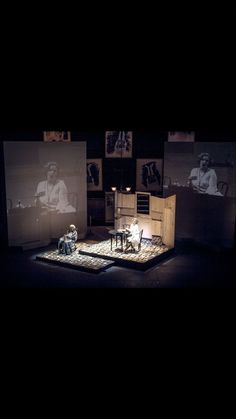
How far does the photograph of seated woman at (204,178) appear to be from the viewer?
12930 mm

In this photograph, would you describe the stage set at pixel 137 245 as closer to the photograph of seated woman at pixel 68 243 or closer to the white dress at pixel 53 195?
the photograph of seated woman at pixel 68 243

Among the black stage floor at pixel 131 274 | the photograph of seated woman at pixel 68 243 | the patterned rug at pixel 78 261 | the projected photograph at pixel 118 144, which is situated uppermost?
the projected photograph at pixel 118 144

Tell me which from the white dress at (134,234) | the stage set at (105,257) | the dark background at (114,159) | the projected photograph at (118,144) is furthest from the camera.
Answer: the projected photograph at (118,144)

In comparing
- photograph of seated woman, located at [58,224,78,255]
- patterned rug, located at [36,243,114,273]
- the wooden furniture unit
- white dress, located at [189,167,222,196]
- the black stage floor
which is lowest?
the black stage floor

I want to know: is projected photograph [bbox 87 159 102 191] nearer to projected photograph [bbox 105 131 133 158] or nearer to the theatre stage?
projected photograph [bbox 105 131 133 158]

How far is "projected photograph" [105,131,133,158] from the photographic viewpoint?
48.3 feet

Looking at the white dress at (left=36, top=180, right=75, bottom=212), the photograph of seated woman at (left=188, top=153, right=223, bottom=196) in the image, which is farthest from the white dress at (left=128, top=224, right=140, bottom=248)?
the white dress at (left=36, top=180, right=75, bottom=212)

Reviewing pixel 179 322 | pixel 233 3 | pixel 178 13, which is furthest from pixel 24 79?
pixel 179 322

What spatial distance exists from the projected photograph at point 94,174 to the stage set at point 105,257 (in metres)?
2.58

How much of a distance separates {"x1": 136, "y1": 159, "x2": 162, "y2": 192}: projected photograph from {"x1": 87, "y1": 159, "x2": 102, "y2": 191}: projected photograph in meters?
1.38

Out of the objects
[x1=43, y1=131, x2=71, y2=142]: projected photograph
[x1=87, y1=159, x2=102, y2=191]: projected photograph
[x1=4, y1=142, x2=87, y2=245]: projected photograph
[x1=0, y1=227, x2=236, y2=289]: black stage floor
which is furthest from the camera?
[x1=87, y1=159, x2=102, y2=191]: projected photograph

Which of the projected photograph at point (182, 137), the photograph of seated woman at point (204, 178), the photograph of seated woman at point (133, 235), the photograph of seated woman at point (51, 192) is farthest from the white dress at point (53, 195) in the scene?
the photograph of seated woman at point (204, 178)

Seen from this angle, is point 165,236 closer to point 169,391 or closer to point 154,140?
point 154,140

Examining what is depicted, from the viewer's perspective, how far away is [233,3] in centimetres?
353
